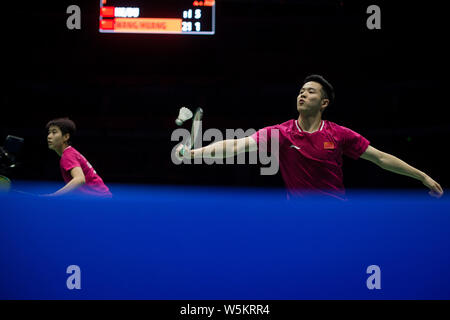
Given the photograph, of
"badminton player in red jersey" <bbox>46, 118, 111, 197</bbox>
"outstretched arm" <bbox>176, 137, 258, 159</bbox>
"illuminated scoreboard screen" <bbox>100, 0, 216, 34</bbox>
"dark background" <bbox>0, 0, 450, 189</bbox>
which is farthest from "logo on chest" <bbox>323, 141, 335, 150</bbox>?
"dark background" <bbox>0, 0, 450, 189</bbox>

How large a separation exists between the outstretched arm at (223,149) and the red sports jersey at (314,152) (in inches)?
2.3

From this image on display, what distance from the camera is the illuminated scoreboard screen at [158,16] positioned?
150 inches

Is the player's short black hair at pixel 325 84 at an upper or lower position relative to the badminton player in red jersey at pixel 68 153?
upper

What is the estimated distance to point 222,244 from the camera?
830mm

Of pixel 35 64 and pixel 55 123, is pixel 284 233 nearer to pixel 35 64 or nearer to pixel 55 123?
pixel 55 123

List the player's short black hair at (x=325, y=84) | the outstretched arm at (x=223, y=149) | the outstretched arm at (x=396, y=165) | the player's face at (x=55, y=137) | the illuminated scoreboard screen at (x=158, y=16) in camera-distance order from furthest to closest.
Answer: the illuminated scoreboard screen at (x=158, y=16), the player's face at (x=55, y=137), the player's short black hair at (x=325, y=84), the outstretched arm at (x=396, y=165), the outstretched arm at (x=223, y=149)

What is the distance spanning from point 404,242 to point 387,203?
0.30 feet

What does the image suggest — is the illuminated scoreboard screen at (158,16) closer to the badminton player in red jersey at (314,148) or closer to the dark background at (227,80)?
the dark background at (227,80)

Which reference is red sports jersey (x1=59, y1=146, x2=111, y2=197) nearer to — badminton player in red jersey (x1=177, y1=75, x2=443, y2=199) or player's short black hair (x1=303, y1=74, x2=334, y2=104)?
badminton player in red jersey (x1=177, y1=75, x2=443, y2=199)

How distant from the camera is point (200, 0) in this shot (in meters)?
3.80

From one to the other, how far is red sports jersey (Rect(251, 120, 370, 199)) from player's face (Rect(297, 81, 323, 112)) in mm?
92

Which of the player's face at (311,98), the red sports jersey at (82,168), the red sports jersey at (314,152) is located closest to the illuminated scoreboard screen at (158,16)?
the red sports jersey at (82,168)

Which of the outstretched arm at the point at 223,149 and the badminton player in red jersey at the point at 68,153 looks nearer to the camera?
the outstretched arm at the point at 223,149

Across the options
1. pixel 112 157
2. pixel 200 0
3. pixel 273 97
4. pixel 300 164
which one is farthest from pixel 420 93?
pixel 300 164
